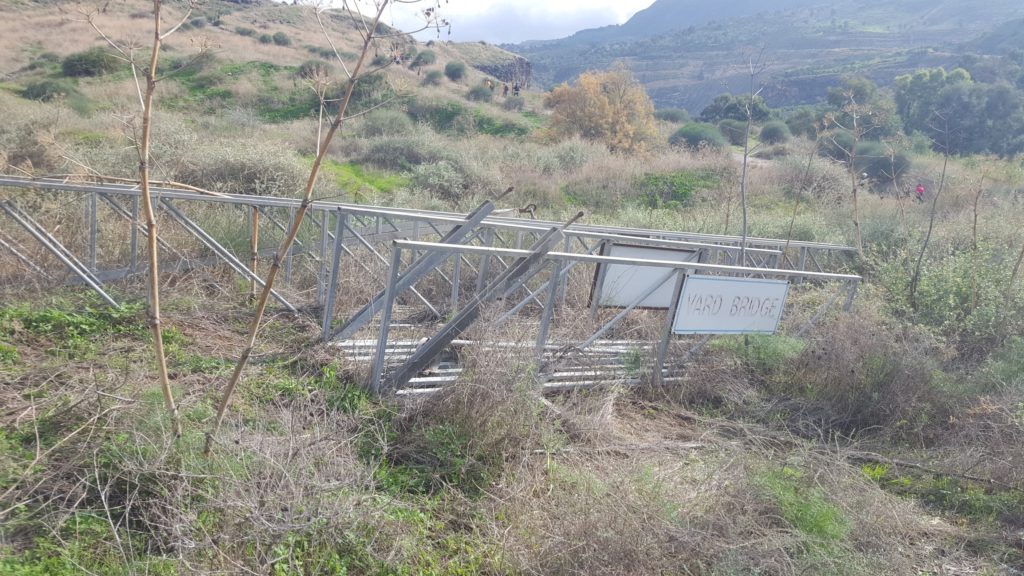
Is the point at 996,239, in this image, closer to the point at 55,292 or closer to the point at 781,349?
the point at 781,349

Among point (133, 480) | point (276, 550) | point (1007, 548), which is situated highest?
point (133, 480)

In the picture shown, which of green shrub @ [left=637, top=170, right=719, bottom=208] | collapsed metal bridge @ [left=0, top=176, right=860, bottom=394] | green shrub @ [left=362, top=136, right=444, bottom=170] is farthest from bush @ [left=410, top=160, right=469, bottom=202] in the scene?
collapsed metal bridge @ [left=0, top=176, right=860, bottom=394]

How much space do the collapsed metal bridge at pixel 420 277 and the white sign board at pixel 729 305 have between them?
0.34ft

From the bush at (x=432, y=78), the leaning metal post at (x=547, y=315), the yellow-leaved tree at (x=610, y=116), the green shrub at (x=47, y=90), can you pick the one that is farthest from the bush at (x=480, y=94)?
the leaning metal post at (x=547, y=315)

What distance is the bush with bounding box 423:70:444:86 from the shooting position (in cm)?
3734

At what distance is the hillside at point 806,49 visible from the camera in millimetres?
62344

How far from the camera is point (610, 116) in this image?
1063 inches

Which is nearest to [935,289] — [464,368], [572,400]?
[572,400]

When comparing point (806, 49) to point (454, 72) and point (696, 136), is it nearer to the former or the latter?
point (454, 72)

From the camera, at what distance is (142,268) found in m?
6.38

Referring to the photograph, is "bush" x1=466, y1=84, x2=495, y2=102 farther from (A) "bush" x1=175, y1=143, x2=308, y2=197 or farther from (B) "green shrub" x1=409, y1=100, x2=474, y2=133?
(A) "bush" x1=175, y1=143, x2=308, y2=197

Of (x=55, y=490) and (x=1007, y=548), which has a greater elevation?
(x=55, y=490)

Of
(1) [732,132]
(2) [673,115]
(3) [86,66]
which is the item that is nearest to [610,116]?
(1) [732,132]

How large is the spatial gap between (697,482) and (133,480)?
9.19ft
